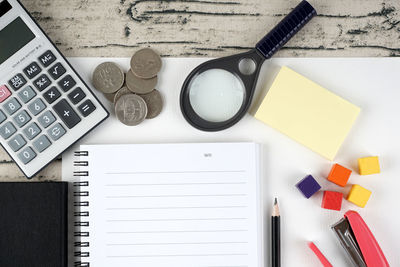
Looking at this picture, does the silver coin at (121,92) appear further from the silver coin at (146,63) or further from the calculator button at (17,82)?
the calculator button at (17,82)

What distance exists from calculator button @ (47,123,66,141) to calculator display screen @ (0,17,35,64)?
0.12 m

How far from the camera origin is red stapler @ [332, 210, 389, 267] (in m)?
0.57

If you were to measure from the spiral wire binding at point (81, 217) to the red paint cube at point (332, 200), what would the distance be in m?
0.34

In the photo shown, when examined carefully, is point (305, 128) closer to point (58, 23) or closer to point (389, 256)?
point (389, 256)

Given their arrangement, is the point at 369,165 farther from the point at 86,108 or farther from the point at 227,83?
the point at 86,108

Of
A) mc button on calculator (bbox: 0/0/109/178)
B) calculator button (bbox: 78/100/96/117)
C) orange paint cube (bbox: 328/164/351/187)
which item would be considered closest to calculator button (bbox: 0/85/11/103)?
mc button on calculator (bbox: 0/0/109/178)

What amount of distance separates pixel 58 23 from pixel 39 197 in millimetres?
256

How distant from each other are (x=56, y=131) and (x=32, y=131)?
3 cm

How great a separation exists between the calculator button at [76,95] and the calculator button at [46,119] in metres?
0.04

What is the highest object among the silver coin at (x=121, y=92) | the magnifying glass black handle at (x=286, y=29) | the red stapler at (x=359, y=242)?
the magnifying glass black handle at (x=286, y=29)

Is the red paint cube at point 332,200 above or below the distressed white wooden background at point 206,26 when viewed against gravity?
below

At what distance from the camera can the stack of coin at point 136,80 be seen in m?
0.59

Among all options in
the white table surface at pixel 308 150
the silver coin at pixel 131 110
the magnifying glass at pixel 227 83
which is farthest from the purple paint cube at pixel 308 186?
the silver coin at pixel 131 110

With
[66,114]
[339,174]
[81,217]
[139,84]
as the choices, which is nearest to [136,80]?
[139,84]
